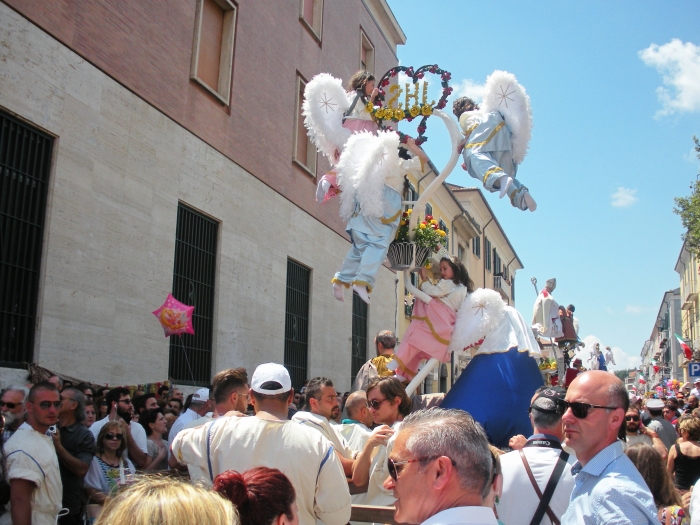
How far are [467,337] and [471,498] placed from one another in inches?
172

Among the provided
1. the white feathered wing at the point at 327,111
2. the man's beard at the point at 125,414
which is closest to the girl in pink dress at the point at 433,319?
the white feathered wing at the point at 327,111

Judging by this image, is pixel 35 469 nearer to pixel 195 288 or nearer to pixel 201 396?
pixel 201 396

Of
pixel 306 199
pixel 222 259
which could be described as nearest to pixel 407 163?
pixel 222 259

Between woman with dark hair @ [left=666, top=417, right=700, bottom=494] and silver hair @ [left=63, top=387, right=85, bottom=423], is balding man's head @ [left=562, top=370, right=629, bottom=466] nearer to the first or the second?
woman with dark hair @ [left=666, top=417, right=700, bottom=494]

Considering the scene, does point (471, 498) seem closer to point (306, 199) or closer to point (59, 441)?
point (59, 441)

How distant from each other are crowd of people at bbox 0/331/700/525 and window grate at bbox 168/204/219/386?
534 cm

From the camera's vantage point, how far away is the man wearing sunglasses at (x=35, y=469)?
4.09 meters

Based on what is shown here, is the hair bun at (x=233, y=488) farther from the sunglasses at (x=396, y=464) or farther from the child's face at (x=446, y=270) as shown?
the child's face at (x=446, y=270)

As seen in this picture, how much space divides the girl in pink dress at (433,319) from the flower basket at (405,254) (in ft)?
0.53

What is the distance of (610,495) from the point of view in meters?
2.65

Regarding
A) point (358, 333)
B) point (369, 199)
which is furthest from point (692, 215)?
point (369, 199)

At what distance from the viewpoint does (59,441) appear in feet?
16.5

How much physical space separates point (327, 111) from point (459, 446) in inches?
205

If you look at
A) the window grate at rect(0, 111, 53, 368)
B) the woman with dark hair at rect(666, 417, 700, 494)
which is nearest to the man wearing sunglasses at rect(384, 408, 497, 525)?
the woman with dark hair at rect(666, 417, 700, 494)
